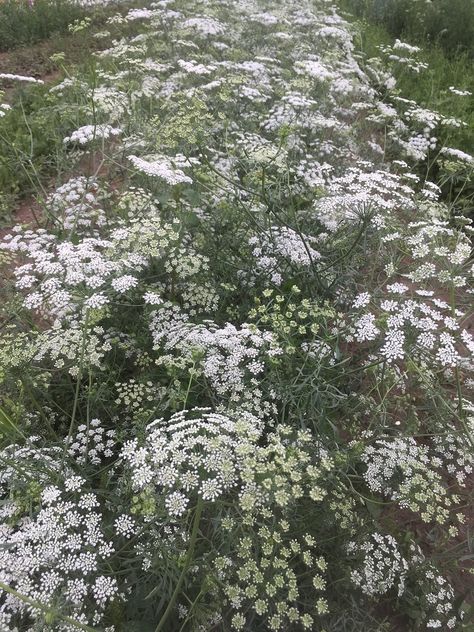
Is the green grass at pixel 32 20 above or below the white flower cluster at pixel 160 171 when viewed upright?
below

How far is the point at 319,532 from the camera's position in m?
2.73

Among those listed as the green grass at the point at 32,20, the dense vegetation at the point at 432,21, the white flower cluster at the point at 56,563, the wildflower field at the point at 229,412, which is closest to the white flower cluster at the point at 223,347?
the wildflower field at the point at 229,412

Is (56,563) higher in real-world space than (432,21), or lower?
lower

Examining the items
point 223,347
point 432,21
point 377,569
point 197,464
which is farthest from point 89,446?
point 432,21

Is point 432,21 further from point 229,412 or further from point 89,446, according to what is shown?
point 89,446

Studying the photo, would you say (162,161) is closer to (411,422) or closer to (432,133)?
(411,422)

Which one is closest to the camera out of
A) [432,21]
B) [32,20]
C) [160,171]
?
[160,171]

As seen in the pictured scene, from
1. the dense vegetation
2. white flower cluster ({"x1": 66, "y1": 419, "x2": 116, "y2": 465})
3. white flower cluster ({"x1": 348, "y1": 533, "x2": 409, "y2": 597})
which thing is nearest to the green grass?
the dense vegetation

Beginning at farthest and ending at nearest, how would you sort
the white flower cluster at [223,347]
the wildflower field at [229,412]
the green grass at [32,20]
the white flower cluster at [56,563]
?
the green grass at [32,20] → the white flower cluster at [223,347] → the wildflower field at [229,412] → the white flower cluster at [56,563]

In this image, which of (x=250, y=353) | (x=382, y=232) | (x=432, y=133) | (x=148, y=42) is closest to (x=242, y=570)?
(x=250, y=353)

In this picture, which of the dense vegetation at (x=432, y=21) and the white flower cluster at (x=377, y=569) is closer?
the white flower cluster at (x=377, y=569)

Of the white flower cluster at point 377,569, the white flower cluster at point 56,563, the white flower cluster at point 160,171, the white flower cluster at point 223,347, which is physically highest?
the white flower cluster at point 160,171

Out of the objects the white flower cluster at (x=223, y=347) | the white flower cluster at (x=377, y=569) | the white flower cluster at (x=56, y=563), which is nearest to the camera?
the white flower cluster at (x=56, y=563)

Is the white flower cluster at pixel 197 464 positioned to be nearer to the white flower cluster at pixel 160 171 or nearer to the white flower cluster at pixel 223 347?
the white flower cluster at pixel 223 347
